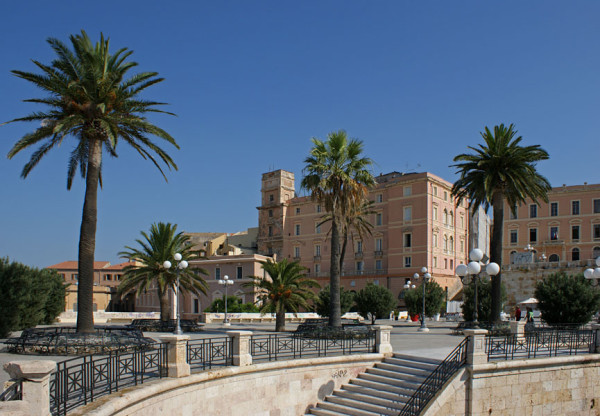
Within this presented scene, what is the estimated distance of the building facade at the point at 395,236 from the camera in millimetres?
57000

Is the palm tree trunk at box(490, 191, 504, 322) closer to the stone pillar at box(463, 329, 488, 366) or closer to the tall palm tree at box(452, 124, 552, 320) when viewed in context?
the tall palm tree at box(452, 124, 552, 320)

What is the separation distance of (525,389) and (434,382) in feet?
10.7

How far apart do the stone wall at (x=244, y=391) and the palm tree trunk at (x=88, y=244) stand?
6.27m

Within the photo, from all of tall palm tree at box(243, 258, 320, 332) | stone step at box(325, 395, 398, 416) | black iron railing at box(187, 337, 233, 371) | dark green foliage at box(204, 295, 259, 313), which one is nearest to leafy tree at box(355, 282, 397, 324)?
tall palm tree at box(243, 258, 320, 332)

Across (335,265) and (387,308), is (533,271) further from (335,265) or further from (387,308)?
(335,265)

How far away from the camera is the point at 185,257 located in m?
33.0

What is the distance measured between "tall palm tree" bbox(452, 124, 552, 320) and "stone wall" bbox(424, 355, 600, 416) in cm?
785

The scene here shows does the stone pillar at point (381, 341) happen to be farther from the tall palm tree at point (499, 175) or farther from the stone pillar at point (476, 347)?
the tall palm tree at point (499, 175)

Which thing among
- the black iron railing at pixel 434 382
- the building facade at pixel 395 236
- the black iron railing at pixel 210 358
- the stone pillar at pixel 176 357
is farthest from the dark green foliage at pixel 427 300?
the stone pillar at pixel 176 357

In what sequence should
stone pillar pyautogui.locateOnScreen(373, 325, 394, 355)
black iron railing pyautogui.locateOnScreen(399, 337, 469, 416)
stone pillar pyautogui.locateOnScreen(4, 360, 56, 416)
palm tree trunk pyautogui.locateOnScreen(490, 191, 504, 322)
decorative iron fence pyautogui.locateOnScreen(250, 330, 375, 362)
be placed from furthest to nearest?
palm tree trunk pyautogui.locateOnScreen(490, 191, 504, 322)
stone pillar pyautogui.locateOnScreen(373, 325, 394, 355)
decorative iron fence pyautogui.locateOnScreen(250, 330, 375, 362)
black iron railing pyautogui.locateOnScreen(399, 337, 469, 416)
stone pillar pyautogui.locateOnScreen(4, 360, 56, 416)

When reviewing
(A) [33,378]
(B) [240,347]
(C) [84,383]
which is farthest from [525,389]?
(A) [33,378]

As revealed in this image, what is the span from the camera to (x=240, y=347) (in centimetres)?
1422

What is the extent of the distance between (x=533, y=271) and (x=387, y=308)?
903 inches

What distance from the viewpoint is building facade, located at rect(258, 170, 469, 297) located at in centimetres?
5700
